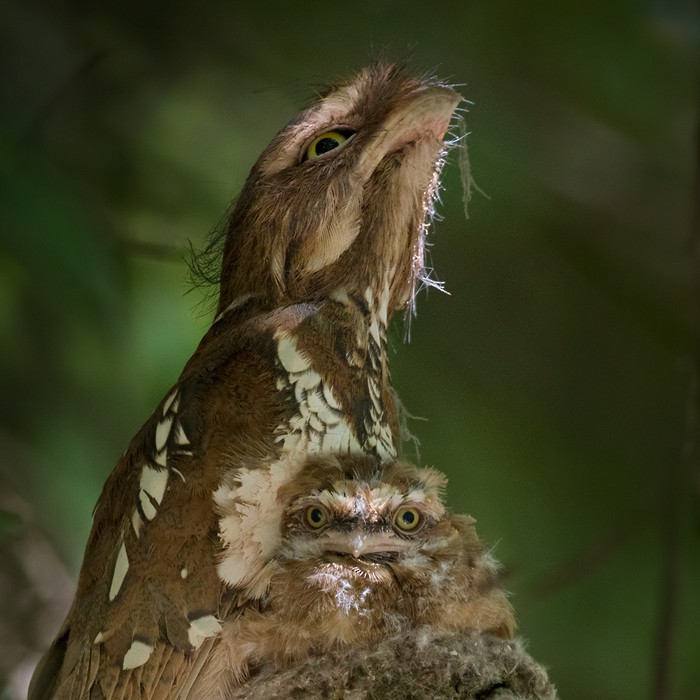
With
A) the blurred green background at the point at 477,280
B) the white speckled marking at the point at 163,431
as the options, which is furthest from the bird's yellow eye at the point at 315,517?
the blurred green background at the point at 477,280

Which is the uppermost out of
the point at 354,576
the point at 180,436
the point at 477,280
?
the point at 477,280

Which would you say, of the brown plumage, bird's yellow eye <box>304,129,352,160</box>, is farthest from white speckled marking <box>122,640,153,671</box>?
bird's yellow eye <box>304,129,352,160</box>

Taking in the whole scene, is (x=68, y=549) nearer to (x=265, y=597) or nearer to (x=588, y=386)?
(x=265, y=597)

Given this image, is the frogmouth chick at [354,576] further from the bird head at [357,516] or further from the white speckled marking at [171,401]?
the white speckled marking at [171,401]

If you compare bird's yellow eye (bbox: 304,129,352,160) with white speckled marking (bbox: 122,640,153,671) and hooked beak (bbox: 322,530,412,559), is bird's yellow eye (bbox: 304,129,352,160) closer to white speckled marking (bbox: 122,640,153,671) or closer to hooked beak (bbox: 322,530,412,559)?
hooked beak (bbox: 322,530,412,559)

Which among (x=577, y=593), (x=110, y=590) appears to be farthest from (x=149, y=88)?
(x=577, y=593)

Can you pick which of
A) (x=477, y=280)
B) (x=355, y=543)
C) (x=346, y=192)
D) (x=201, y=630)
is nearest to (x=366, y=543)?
(x=355, y=543)

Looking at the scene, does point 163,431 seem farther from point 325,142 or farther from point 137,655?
point 325,142

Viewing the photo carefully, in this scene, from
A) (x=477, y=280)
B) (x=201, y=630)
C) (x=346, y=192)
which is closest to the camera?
(x=201, y=630)
